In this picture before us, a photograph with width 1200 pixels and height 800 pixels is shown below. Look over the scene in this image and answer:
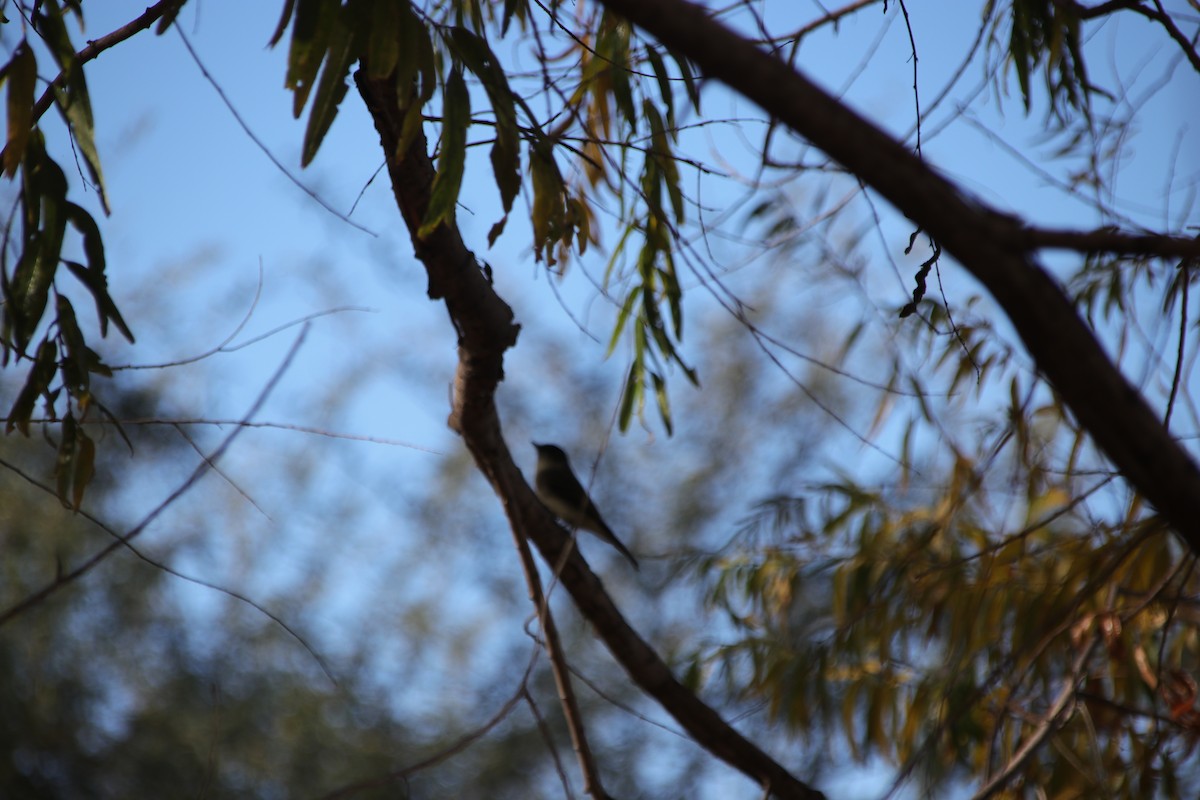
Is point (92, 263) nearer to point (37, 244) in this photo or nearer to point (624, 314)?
point (37, 244)

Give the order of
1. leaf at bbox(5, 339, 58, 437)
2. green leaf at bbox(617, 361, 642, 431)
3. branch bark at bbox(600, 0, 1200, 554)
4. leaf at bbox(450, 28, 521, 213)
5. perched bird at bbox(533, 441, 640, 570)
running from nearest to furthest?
1. branch bark at bbox(600, 0, 1200, 554)
2. leaf at bbox(450, 28, 521, 213)
3. leaf at bbox(5, 339, 58, 437)
4. green leaf at bbox(617, 361, 642, 431)
5. perched bird at bbox(533, 441, 640, 570)

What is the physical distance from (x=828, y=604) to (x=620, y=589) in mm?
1768

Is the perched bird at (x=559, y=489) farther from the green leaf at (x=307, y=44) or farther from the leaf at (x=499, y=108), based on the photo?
the green leaf at (x=307, y=44)

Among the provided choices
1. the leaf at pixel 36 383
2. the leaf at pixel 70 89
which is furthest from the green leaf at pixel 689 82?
the leaf at pixel 36 383

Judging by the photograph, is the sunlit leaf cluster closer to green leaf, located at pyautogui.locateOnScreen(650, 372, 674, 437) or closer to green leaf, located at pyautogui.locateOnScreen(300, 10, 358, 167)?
green leaf, located at pyautogui.locateOnScreen(300, 10, 358, 167)

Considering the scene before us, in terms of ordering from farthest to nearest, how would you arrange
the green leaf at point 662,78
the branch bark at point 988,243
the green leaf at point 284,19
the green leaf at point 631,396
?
the green leaf at point 631,396, the green leaf at point 662,78, the green leaf at point 284,19, the branch bark at point 988,243

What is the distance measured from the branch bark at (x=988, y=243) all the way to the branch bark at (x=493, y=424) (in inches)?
33.7

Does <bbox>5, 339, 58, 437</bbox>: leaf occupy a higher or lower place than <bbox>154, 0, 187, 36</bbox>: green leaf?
lower

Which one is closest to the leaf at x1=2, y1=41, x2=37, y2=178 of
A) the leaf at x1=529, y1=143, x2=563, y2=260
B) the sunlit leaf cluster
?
the sunlit leaf cluster

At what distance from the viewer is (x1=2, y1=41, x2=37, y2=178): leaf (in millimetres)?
1308

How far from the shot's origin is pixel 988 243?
76 cm

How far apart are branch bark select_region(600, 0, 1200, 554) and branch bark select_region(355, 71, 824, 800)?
0.86 metres

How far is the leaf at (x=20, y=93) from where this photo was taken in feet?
4.29

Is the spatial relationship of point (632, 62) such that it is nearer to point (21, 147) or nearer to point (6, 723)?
point (21, 147)
